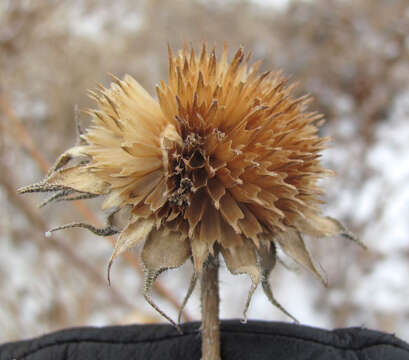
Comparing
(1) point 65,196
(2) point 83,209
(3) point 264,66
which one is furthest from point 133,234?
(3) point 264,66

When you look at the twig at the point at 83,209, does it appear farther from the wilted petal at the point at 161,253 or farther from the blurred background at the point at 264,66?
the wilted petal at the point at 161,253

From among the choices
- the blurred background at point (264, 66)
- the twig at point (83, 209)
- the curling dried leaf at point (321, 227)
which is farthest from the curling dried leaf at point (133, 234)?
the blurred background at point (264, 66)

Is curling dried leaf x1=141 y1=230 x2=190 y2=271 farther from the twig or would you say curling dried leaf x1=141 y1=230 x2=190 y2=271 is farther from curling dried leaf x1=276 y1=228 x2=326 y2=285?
the twig

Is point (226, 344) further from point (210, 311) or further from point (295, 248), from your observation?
point (295, 248)

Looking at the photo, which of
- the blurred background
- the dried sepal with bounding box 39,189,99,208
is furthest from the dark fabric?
the blurred background

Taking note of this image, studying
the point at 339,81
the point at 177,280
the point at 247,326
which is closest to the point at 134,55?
the point at 339,81

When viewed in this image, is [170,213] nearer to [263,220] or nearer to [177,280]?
[263,220]
